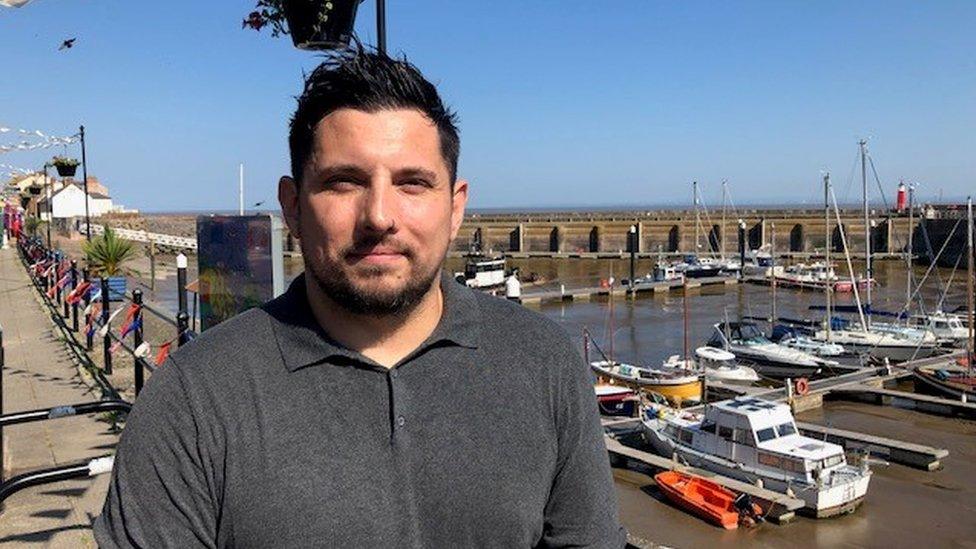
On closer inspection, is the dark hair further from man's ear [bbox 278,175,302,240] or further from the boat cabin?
the boat cabin

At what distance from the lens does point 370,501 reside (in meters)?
1.70

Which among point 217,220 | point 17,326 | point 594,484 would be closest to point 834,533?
point 217,220

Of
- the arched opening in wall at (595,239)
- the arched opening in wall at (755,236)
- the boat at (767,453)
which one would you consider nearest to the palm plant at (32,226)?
the boat at (767,453)

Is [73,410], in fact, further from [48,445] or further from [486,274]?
[486,274]

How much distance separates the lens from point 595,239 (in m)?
80.6

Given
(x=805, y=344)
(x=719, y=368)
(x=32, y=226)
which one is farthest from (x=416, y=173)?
(x=32, y=226)

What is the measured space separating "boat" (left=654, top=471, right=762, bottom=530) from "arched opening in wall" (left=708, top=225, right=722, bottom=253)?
61952mm

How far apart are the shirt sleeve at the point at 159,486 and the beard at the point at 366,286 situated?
0.39m

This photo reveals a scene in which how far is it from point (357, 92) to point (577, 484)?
41.5 inches

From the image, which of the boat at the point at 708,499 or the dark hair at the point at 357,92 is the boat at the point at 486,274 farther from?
the dark hair at the point at 357,92

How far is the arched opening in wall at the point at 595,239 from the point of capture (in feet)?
263

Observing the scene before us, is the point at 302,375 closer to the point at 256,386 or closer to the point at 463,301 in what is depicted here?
the point at 256,386

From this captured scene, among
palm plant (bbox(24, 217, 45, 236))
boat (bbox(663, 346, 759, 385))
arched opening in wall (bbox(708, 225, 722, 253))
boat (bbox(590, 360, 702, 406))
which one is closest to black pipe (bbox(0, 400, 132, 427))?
boat (bbox(590, 360, 702, 406))

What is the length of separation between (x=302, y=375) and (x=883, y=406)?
26392mm
